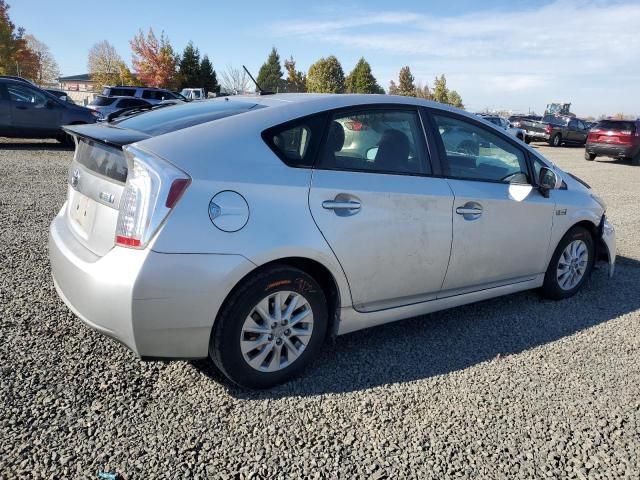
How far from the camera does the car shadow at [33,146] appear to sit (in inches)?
509

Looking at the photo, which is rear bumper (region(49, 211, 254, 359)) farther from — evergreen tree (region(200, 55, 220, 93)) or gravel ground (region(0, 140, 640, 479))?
evergreen tree (region(200, 55, 220, 93))

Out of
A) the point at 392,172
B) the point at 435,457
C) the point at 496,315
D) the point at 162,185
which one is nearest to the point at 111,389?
the point at 162,185

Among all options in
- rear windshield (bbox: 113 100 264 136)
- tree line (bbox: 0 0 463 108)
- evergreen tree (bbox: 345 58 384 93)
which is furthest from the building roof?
rear windshield (bbox: 113 100 264 136)

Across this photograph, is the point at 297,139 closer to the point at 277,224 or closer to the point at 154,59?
the point at 277,224

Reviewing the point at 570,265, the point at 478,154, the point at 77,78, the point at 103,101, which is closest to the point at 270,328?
the point at 478,154

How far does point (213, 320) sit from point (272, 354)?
0.44 meters

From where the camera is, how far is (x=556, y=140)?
92.2 ft

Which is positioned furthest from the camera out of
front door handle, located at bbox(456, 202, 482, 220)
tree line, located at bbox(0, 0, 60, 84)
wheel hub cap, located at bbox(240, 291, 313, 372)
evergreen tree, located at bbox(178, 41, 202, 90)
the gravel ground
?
evergreen tree, located at bbox(178, 41, 202, 90)

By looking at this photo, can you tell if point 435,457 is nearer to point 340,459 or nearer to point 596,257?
point 340,459

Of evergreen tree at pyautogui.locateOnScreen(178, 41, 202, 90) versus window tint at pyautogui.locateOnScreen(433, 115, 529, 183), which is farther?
evergreen tree at pyautogui.locateOnScreen(178, 41, 202, 90)

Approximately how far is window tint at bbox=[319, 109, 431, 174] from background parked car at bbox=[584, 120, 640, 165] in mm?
18522

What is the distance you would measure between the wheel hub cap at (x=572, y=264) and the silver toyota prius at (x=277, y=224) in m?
0.69

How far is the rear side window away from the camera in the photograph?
9.17 feet

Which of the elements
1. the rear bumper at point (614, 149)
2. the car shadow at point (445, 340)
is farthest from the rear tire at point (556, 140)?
the car shadow at point (445, 340)
